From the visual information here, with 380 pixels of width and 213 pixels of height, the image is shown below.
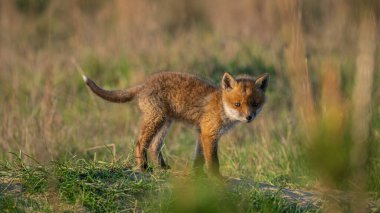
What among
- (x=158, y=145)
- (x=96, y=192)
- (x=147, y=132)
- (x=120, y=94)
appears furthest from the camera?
(x=120, y=94)

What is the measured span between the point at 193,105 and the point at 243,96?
1.85 feet

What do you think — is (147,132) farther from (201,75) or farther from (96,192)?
(96,192)

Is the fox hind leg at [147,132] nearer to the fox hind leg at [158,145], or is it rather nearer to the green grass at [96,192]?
the fox hind leg at [158,145]

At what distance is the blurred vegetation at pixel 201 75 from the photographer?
2.57 meters

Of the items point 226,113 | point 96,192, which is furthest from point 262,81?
point 96,192

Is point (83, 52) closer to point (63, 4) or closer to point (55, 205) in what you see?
point (63, 4)

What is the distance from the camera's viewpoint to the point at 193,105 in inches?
283

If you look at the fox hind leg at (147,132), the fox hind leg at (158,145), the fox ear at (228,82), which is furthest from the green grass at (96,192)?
the fox ear at (228,82)

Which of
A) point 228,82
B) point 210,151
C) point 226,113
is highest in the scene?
point 228,82

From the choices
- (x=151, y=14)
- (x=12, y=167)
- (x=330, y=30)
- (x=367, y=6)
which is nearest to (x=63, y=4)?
(x=151, y=14)

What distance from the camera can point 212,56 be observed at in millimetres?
12867

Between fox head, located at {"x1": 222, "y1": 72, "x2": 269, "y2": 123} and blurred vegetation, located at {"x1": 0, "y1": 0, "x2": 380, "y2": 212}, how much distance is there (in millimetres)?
531

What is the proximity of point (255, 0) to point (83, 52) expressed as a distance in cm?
507

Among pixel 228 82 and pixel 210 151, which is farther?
pixel 228 82
